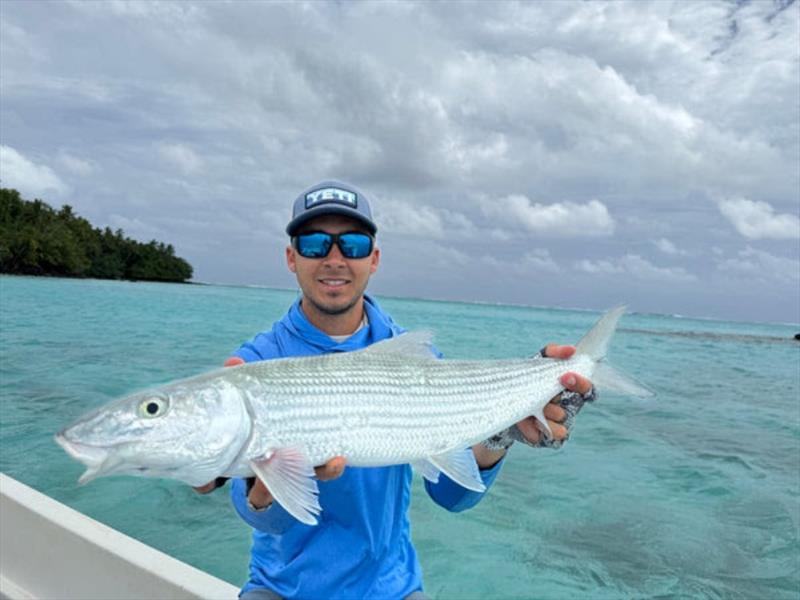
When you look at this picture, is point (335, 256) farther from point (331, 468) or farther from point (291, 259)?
point (331, 468)

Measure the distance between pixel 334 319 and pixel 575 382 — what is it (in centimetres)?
132

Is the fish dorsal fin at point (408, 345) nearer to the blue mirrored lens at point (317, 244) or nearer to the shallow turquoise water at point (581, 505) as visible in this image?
the blue mirrored lens at point (317, 244)

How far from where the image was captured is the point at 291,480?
2.47 m

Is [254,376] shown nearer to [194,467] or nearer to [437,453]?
[194,467]

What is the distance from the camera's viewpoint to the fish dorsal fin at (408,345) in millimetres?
2971

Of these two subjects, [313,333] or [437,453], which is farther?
[313,333]

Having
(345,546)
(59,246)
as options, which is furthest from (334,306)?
(59,246)

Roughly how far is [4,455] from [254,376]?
8.31 m

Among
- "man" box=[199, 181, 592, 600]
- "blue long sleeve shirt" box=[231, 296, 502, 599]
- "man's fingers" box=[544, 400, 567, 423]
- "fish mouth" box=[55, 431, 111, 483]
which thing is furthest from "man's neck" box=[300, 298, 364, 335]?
"fish mouth" box=[55, 431, 111, 483]

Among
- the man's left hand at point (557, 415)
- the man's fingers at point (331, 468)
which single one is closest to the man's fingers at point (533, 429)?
the man's left hand at point (557, 415)

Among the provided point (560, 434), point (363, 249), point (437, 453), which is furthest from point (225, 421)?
point (560, 434)

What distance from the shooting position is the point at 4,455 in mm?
9008

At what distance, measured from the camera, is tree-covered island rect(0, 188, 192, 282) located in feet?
264

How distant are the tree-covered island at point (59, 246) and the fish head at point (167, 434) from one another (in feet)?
289
